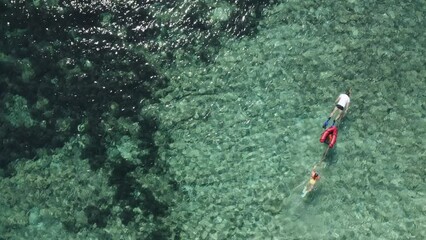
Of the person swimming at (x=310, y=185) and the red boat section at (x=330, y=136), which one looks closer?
the person swimming at (x=310, y=185)

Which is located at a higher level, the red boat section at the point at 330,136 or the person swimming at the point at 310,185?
the red boat section at the point at 330,136

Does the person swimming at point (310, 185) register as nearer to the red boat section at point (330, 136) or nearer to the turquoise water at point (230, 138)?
the turquoise water at point (230, 138)

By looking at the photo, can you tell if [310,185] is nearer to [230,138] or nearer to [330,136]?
[330,136]

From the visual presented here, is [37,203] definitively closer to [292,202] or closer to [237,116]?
[237,116]

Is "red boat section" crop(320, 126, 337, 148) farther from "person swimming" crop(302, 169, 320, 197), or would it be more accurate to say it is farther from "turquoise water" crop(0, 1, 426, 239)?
"person swimming" crop(302, 169, 320, 197)

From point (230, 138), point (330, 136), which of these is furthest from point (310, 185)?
point (230, 138)

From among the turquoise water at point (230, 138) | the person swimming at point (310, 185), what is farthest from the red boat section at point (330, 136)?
the person swimming at point (310, 185)
